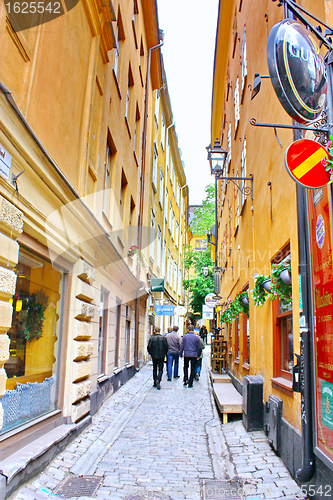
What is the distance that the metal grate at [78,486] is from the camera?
4.35 meters

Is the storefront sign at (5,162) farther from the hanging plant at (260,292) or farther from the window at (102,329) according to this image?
the window at (102,329)

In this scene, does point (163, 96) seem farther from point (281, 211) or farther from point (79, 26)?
point (281, 211)

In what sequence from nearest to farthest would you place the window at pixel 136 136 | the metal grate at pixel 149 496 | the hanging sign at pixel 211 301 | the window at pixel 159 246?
the metal grate at pixel 149 496 < the window at pixel 136 136 < the hanging sign at pixel 211 301 < the window at pixel 159 246

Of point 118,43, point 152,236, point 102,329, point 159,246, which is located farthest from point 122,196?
point 159,246

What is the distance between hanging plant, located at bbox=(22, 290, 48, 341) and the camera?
536cm

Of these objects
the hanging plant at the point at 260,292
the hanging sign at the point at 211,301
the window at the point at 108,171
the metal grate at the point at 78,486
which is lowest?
the metal grate at the point at 78,486

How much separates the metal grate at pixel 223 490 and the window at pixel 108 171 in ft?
20.7

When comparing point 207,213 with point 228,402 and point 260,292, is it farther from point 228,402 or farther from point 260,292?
point 260,292

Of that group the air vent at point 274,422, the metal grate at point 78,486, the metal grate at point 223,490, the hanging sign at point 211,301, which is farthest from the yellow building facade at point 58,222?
the hanging sign at point 211,301

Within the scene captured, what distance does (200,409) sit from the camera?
9.04m

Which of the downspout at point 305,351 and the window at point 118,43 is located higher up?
the window at point 118,43

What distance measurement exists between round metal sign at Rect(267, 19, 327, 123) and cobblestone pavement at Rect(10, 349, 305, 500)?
11.8 ft

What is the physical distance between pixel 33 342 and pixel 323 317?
3.69 meters

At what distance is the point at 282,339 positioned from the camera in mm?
6309
